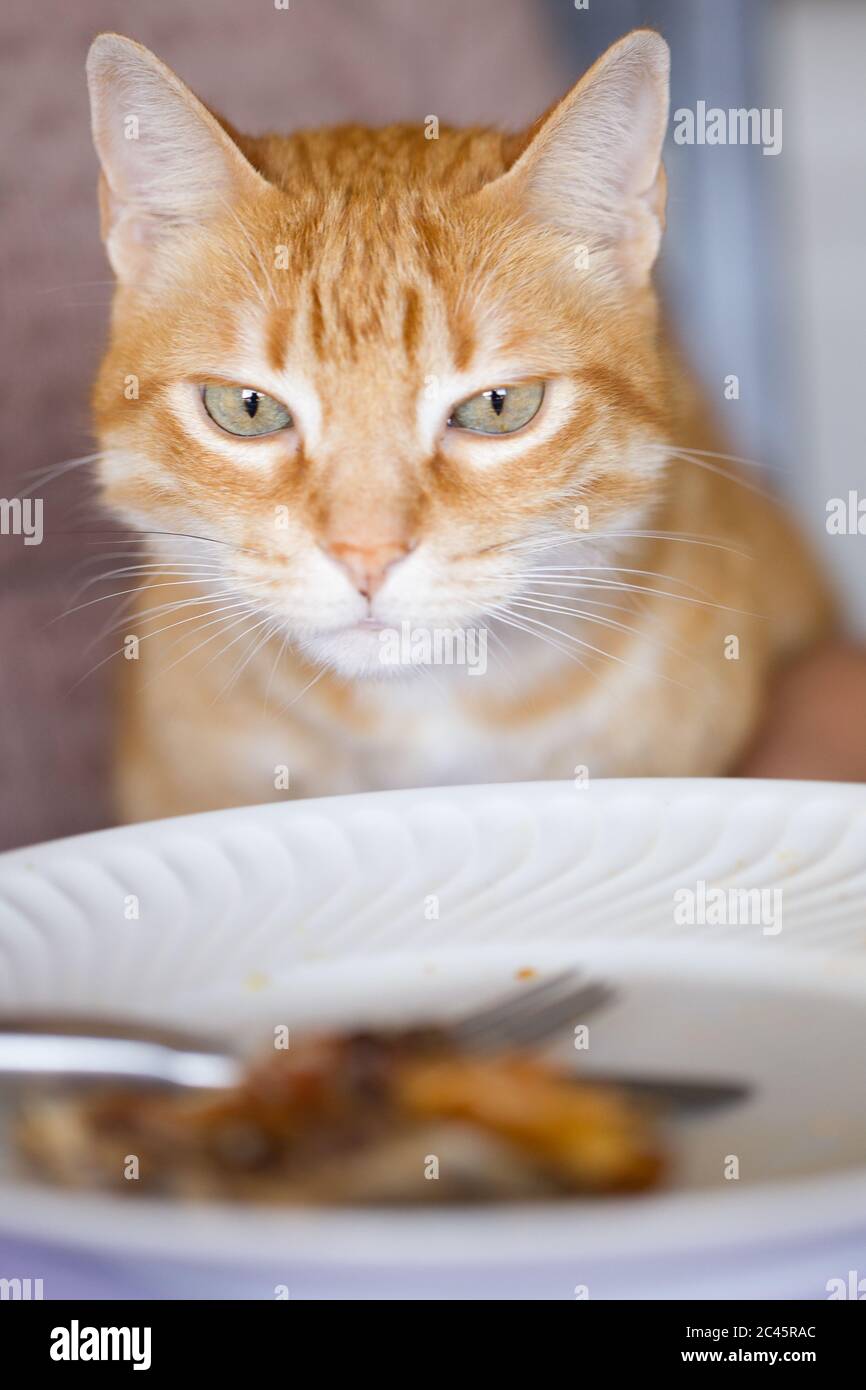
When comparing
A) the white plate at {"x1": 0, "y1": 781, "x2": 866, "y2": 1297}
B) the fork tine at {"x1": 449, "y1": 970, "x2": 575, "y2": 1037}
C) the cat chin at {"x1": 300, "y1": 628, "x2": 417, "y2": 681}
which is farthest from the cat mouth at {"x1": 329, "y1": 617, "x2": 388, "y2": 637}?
the fork tine at {"x1": 449, "y1": 970, "x2": 575, "y2": 1037}

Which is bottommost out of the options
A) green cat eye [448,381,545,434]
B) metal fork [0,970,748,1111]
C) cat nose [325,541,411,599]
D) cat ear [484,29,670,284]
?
metal fork [0,970,748,1111]

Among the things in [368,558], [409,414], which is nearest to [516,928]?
[368,558]

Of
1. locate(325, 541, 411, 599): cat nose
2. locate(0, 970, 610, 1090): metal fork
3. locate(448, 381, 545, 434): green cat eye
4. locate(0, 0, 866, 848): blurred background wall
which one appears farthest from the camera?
locate(0, 0, 866, 848): blurred background wall

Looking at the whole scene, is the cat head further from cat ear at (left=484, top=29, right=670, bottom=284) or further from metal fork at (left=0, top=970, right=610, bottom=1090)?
metal fork at (left=0, top=970, right=610, bottom=1090)

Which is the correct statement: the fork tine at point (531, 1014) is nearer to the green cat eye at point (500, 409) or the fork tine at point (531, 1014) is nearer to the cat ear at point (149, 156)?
the green cat eye at point (500, 409)

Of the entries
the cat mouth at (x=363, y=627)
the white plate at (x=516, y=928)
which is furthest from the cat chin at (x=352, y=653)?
the white plate at (x=516, y=928)

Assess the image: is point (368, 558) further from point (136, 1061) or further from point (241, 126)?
point (241, 126)
